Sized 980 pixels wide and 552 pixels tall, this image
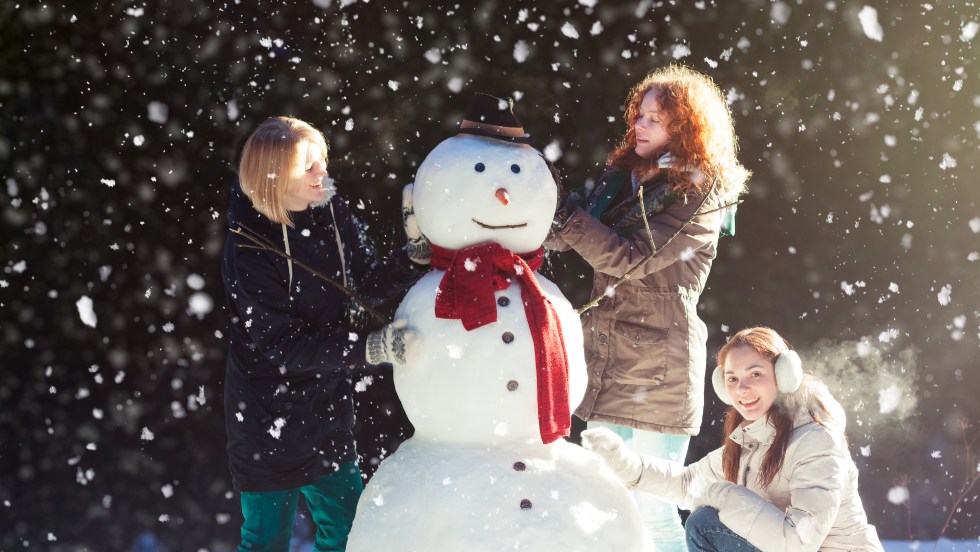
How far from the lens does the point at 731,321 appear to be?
13.2 feet

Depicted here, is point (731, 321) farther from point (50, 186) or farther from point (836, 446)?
point (50, 186)

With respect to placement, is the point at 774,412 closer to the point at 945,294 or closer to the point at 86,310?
the point at 945,294

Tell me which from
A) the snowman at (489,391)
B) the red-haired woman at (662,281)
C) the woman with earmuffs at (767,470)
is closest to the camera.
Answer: the snowman at (489,391)

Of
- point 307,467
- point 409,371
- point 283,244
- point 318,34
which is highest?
point 318,34

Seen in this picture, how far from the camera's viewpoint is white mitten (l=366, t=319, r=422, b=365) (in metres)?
2.26

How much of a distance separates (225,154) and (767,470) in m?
2.33

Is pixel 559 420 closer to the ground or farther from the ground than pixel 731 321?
farther from the ground

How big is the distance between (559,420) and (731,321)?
2015 mm

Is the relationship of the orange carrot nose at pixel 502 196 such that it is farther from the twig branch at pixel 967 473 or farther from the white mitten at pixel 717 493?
the twig branch at pixel 967 473

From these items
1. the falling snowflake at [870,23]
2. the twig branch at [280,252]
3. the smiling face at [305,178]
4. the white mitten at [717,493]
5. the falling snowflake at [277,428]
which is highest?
the falling snowflake at [870,23]

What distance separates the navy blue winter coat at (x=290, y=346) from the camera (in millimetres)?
2398

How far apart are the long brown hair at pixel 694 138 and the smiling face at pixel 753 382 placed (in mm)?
550

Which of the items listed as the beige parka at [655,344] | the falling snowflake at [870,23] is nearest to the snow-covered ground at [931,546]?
the beige parka at [655,344]

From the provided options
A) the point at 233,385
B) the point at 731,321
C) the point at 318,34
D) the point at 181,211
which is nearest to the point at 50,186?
the point at 181,211
